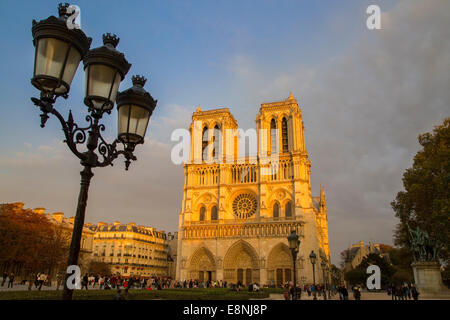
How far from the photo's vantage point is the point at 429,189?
23.4m

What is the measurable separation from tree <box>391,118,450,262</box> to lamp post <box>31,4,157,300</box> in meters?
19.5

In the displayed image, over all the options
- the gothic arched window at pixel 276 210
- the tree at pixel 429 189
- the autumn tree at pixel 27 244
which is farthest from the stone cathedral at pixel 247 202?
the autumn tree at pixel 27 244

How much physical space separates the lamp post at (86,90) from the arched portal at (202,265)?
38.2 meters

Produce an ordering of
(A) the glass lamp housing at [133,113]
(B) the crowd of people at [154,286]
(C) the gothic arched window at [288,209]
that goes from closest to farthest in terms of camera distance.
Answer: (A) the glass lamp housing at [133,113] < (B) the crowd of people at [154,286] < (C) the gothic arched window at [288,209]

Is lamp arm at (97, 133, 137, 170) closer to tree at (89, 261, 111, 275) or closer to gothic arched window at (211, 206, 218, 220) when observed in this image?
gothic arched window at (211, 206, 218, 220)

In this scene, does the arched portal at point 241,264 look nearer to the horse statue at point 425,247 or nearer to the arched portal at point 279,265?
the arched portal at point 279,265

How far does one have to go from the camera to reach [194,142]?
150 feet

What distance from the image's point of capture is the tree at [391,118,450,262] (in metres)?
20.3

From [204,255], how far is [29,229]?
20.6 metres

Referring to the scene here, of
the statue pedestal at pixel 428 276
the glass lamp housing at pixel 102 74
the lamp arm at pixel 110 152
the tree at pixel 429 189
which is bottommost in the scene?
the statue pedestal at pixel 428 276

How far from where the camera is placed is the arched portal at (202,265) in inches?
1601

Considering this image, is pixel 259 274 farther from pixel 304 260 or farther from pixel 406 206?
pixel 406 206

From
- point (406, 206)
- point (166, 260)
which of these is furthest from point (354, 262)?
point (406, 206)

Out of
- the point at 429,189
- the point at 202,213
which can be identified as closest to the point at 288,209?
the point at 202,213
